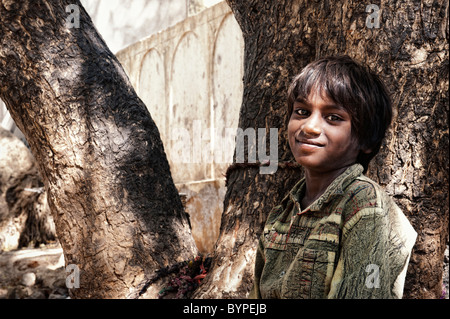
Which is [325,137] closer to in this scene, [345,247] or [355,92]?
[355,92]

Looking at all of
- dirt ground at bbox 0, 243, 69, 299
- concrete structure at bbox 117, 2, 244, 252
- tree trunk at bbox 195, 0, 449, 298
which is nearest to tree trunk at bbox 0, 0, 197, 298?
tree trunk at bbox 195, 0, 449, 298

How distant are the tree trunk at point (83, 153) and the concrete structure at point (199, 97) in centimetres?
278

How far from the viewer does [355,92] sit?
5.43 ft

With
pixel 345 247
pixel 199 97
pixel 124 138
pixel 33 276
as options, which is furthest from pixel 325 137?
pixel 199 97

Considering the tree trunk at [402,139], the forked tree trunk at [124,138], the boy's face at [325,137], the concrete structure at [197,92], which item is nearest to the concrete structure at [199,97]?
the concrete structure at [197,92]

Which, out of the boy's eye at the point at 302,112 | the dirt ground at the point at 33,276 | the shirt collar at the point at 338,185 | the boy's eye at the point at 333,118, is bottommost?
the dirt ground at the point at 33,276

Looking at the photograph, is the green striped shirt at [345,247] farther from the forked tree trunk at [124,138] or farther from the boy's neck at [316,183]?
the forked tree trunk at [124,138]

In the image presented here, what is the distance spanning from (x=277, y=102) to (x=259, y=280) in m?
0.95

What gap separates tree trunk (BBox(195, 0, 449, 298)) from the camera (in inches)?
86.6

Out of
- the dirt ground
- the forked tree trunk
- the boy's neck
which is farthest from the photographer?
the dirt ground

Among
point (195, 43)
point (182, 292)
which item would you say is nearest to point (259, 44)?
point (182, 292)

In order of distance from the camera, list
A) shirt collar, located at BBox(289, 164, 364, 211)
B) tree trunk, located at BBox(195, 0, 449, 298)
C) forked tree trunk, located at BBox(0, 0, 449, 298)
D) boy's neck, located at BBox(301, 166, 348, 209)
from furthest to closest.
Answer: forked tree trunk, located at BBox(0, 0, 449, 298) → tree trunk, located at BBox(195, 0, 449, 298) → boy's neck, located at BBox(301, 166, 348, 209) → shirt collar, located at BBox(289, 164, 364, 211)

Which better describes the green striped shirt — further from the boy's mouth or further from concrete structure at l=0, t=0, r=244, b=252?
concrete structure at l=0, t=0, r=244, b=252

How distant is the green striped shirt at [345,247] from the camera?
1.49m
